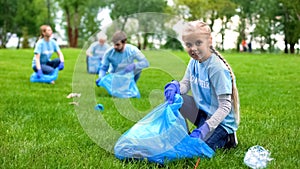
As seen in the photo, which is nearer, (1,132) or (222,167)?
(222,167)

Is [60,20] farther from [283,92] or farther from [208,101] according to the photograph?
[208,101]

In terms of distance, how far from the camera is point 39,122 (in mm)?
4047

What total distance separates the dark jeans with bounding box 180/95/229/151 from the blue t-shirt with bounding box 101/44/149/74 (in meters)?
3.02

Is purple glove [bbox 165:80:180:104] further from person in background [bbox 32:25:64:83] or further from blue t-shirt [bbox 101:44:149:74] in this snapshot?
person in background [bbox 32:25:64:83]

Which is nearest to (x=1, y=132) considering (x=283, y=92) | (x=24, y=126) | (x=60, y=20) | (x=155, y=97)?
(x=24, y=126)

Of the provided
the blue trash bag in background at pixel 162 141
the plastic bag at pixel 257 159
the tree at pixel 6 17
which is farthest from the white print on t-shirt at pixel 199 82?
the tree at pixel 6 17

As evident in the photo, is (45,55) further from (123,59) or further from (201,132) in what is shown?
(201,132)

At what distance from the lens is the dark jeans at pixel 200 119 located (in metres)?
3.02

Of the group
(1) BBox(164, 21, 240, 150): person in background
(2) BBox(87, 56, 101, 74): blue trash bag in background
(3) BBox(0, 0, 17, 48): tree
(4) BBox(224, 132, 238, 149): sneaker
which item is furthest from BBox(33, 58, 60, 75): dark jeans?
(3) BBox(0, 0, 17, 48): tree

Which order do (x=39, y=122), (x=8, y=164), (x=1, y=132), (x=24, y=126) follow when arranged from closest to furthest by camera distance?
(x=8, y=164) < (x=1, y=132) < (x=24, y=126) < (x=39, y=122)

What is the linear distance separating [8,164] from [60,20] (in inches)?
2042

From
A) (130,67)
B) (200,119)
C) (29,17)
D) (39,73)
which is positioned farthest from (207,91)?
(29,17)

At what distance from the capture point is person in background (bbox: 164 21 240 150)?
285 centimetres

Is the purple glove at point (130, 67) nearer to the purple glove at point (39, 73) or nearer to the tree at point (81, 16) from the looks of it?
the purple glove at point (39, 73)
